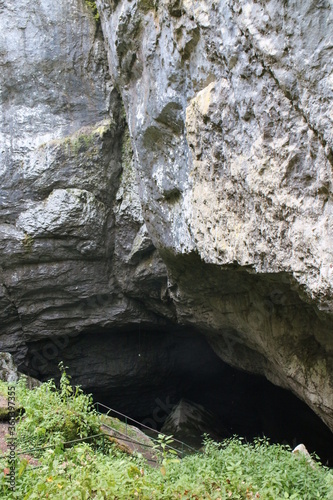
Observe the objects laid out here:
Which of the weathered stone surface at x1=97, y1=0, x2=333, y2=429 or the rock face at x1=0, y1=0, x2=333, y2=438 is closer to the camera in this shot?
the weathered stone surface at x1=97, y1=0, x2=333, y2=429

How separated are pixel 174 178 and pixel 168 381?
7.50 metres

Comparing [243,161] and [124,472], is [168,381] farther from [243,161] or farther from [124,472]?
[243,161]

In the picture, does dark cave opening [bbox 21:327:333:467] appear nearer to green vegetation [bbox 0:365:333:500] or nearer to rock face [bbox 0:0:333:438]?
rock face [bbox 0:0:333:438]

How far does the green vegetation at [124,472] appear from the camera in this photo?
332 cm

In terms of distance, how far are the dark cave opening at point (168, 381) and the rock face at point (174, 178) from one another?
507 millimetres

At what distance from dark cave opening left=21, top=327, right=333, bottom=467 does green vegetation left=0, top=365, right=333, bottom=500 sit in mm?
5116

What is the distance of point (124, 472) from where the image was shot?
3525 millimetres

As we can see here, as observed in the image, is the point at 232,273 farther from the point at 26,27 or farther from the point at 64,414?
the point at 26,27

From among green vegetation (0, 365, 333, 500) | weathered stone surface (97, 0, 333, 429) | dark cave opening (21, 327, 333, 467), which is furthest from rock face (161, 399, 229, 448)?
green vegetation (0, 365, 333, 500)

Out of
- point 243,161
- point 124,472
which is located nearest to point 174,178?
point 243,161

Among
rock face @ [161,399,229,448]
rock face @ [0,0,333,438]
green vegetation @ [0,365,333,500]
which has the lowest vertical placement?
rock face @ [161,399,229,448]

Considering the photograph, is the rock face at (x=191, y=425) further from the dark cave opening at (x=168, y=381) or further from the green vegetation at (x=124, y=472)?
the green vegetation at (x=124, y=472)

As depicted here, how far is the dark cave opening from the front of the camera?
10.5 m

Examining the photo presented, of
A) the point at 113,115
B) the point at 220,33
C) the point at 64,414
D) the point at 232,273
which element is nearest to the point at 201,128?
the point at 220,33
